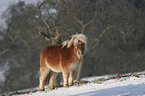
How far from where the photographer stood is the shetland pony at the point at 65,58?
32.1 feet

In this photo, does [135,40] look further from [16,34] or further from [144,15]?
[16,34]

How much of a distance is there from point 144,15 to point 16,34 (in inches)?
610

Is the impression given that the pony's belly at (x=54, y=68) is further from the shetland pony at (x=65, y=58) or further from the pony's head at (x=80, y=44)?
the pony's head at (x=80, y=44)

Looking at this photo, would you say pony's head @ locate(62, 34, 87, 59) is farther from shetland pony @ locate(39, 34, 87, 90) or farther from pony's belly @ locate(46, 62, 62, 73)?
pony's belly @ locate(46, 62, 62, 73)

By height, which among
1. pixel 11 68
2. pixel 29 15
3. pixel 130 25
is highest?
pixel 29 15

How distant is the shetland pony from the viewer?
32.1ft

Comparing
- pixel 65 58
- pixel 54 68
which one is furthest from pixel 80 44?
pixel 54 68

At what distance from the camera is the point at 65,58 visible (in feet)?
33.0

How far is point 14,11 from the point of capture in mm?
26047

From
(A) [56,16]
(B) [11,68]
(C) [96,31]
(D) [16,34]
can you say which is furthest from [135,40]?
(B) [11,68]

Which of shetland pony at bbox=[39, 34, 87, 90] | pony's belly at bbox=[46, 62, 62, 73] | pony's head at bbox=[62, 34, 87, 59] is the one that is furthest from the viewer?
pony's belly at bbox=[46, 62, 62, 73]

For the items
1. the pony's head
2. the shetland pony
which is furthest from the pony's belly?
the pony's head

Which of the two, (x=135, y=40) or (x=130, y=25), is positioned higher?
(x=130, y=25)

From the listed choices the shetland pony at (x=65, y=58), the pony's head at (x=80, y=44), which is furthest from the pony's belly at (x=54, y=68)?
the pony's head at (x=80, y=44)
